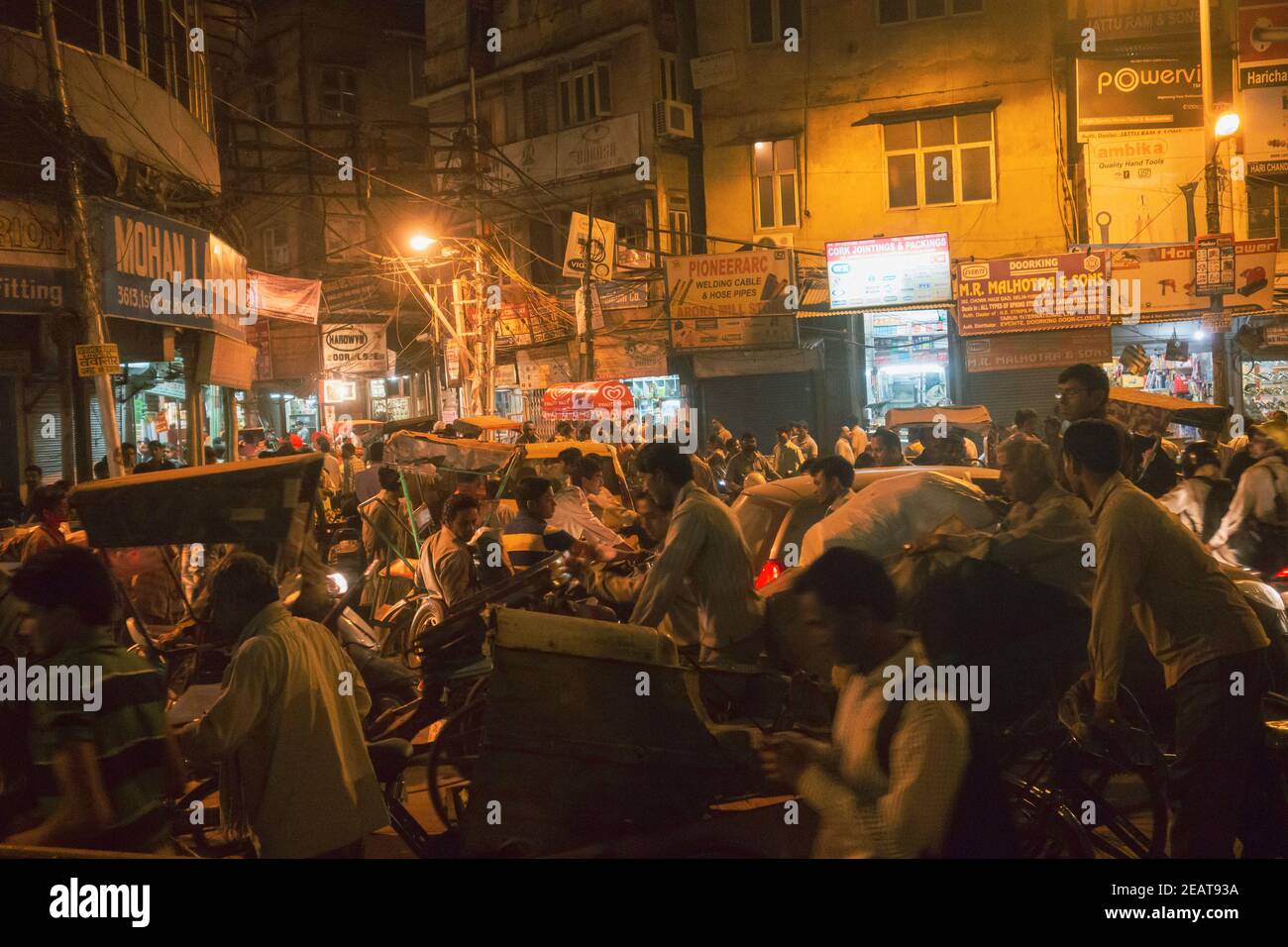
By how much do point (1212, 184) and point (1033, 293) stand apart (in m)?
3.44

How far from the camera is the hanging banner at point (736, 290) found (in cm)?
2119

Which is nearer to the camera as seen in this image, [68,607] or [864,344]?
[68,607]

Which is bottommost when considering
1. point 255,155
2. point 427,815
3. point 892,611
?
point 427,815

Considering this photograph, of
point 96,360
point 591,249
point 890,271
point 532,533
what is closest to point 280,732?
point 532,533

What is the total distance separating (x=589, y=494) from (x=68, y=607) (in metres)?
8.05

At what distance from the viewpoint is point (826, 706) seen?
5246mm

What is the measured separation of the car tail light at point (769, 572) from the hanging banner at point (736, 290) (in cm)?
1424

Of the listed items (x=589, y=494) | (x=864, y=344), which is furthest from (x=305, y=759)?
(x=864, y=344)

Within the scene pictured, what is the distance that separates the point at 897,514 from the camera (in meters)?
5.75

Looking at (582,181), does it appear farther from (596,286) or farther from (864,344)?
(864,344)

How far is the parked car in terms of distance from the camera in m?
7.55

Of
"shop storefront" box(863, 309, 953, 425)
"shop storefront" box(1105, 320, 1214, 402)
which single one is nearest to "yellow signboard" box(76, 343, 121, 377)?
"shop storefront" box(863, 309, 953, 425)

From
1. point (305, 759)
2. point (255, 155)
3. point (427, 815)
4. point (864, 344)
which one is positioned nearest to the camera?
point (305, 759)

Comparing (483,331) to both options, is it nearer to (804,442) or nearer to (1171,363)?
(804,442)
